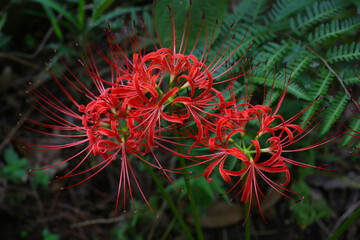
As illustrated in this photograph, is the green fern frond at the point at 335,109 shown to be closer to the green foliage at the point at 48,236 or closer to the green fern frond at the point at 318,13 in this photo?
the green fern frond at the point at 318,13

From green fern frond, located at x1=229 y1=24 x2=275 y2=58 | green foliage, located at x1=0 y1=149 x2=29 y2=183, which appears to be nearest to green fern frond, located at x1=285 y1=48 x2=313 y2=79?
green fern frond, located at x1=229 y1=24 x2=275 y2=58

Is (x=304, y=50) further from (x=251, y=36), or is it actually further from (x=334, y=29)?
(x=251, y=36)

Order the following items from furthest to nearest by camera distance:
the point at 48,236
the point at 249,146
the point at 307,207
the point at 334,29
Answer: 1. the point at 307,207
2. the point at 48,236
3. the point at 334,29
4. the point at 249,146

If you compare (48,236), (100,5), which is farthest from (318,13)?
(48,236)

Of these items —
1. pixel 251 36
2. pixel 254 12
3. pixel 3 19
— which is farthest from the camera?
pixel 3 19

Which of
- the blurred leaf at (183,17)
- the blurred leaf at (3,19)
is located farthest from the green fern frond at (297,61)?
the blurred leaf at (3,19)
